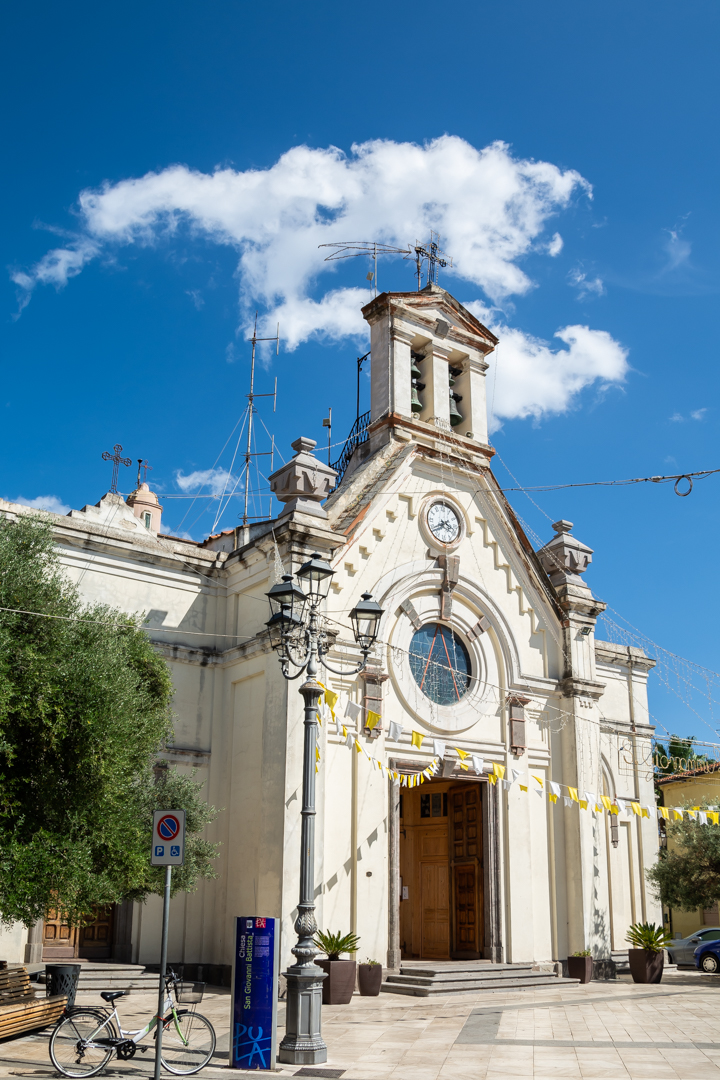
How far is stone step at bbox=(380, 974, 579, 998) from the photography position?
17.1 metres

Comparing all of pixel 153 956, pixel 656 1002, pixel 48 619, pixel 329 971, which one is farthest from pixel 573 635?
pixel 48 619

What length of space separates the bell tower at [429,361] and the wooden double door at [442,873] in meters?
8.48

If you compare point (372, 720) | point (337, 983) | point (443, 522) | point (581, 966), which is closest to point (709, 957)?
point (581, 966)

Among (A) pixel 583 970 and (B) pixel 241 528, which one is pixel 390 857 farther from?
(B) pixel 241 528

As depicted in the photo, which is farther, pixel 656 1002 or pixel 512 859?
pixel 512 859

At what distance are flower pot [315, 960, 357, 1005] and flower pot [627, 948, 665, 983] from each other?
753cm

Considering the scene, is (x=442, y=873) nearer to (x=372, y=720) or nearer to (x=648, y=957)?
(x=648, y=957)

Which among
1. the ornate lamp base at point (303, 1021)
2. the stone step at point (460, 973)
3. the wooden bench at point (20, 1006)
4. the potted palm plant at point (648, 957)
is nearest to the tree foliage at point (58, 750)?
the wooden bench at point (20, 1006)

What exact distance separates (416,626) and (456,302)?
839 centimetres

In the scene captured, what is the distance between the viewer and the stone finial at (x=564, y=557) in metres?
23.6

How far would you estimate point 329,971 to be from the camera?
1586cm

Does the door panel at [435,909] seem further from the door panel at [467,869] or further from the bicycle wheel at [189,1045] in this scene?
the bicycle wheel at [189,1045]

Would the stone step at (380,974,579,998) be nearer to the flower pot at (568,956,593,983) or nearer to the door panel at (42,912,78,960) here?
the flower pot at (568,956,593,983)

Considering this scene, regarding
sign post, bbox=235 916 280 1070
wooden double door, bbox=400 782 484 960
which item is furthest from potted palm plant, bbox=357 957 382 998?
sign post, bbox=235 916 280 1070
